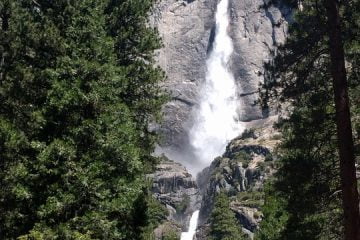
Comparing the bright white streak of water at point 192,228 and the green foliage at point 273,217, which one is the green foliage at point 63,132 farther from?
the bright white streak of water at point 192,228

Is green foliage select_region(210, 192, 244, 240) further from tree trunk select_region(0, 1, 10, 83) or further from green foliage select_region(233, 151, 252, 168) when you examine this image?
green foliage select_region(233, 151, 252, 168)

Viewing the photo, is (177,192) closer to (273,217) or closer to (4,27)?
(273,217)

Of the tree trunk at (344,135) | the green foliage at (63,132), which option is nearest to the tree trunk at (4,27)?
the green foliage at (63,132)

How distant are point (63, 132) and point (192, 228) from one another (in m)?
147

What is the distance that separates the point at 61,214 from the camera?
49.0 ft

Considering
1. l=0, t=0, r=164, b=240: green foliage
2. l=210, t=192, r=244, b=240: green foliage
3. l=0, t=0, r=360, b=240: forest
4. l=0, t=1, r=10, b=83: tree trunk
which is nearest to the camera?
l=0, t=0, r=360, b=240: forest

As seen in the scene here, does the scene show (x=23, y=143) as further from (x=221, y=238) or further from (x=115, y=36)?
(x=221, y=238)

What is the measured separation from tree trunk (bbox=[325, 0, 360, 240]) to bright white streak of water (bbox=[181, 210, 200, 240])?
140614 mm

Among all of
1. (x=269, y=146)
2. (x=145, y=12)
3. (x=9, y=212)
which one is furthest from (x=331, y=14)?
(x=269, y=146)

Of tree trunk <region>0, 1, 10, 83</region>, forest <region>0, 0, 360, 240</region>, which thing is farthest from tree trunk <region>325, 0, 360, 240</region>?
tree trunk <region>0, 1, 10, 83</region>

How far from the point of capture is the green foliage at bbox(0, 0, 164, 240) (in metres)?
14.9

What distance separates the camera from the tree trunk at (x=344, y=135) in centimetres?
1061

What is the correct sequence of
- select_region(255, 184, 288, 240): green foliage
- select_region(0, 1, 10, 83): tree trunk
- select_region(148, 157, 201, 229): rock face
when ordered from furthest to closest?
select_region(148, 157, 201, 229): rock face
select_region(255, 184, 288, 240): green foliage
select_region(0, 1, 10, 83): tree trunk

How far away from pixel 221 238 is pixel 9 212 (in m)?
44.4
